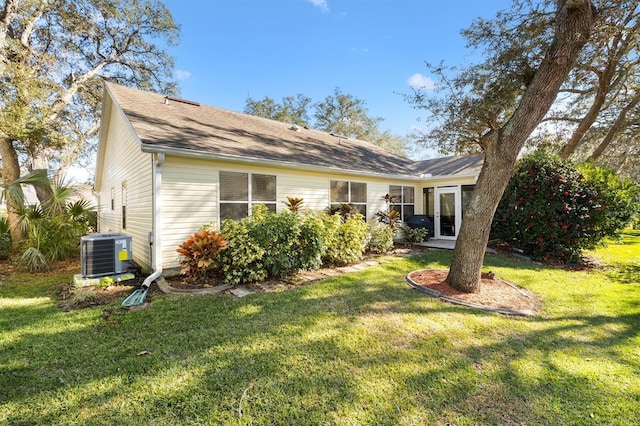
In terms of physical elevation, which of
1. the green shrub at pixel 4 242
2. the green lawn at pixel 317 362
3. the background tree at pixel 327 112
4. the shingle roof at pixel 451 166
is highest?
the background tree at pixel 327 112

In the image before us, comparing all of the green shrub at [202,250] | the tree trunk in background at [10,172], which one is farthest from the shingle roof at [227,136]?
the tree trunk in background at [10,172]

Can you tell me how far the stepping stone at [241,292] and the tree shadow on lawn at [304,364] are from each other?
1.72ft

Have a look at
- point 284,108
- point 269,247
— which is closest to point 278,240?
point 269,247

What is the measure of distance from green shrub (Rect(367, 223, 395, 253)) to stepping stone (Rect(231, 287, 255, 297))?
4.96 meters

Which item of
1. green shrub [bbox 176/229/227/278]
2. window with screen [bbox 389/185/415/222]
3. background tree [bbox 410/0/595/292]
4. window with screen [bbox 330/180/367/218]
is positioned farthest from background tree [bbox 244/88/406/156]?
green shrub [bbox 176/229/227/278]

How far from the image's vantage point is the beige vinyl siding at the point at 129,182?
6.48m

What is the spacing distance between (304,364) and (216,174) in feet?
16.7

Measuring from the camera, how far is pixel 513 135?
4648 mm

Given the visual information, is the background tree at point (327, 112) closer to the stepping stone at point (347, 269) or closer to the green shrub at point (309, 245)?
the stepping stone at point (347, 269)

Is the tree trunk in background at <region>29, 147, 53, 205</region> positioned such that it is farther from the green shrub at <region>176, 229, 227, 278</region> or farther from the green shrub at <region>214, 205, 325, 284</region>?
the green shrub at <region>214, 205, 325, 284</region>

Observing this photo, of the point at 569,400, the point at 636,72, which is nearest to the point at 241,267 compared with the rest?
the point at 569,400

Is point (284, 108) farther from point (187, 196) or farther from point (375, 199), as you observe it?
point (187, 196)

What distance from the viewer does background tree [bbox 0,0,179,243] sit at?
27.1 feet

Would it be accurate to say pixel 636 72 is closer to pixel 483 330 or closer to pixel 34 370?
pixel 483 330
